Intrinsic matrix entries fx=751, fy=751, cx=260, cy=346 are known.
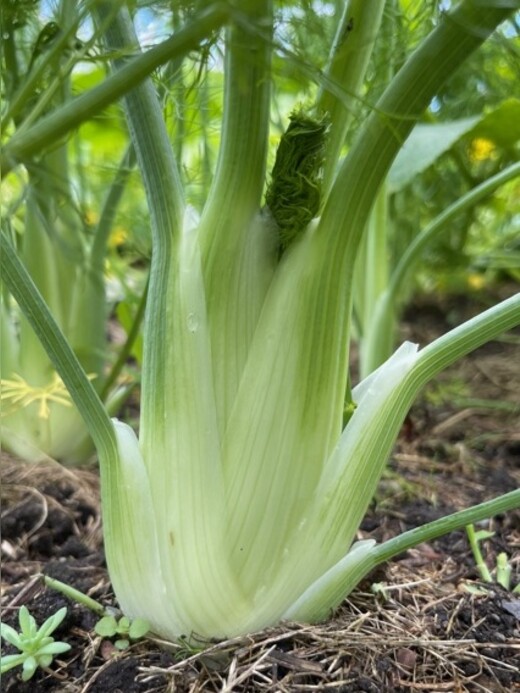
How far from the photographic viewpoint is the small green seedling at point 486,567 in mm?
696

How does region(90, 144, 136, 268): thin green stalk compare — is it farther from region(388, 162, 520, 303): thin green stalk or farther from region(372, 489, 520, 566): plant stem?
region(372, 489, 520, 566): plant stem

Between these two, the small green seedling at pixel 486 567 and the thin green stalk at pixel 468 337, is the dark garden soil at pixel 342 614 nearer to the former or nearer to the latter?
the small green seedling at pixel 486 567

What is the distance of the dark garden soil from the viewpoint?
0.54m

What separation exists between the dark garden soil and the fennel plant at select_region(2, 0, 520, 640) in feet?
0.11

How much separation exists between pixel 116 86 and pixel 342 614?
43cm

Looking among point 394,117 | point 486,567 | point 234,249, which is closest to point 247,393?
point 234,249

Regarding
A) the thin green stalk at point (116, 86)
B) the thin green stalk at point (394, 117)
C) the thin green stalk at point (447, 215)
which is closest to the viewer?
the thin green stalk at point (116, 86)

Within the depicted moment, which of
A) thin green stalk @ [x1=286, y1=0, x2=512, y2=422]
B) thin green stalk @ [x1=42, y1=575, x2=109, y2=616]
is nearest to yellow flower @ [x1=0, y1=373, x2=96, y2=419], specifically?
thin green stalk @ [x1=42, y1=575, x2=109, y2=616]

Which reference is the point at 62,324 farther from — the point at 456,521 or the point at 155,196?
the point at 456,521

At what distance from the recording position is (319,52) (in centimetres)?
94

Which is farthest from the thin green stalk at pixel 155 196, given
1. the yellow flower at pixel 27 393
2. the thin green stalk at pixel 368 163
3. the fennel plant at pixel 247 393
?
the yellow flower at pixel 27 393

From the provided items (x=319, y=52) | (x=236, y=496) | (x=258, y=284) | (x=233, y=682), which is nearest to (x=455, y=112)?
(x=319, y=52)

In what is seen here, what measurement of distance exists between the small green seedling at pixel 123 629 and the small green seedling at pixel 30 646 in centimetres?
4

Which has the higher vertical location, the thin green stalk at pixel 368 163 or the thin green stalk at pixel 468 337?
the thin green stalk at pixel 368 163
